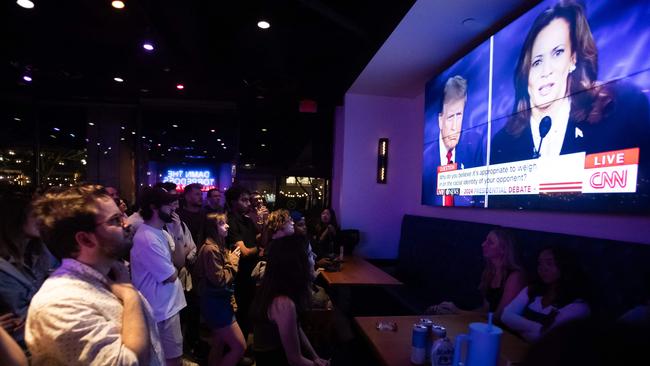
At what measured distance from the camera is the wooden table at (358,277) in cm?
340

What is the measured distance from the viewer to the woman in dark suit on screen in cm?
A: 206

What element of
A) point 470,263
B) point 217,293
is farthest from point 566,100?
point 217,293

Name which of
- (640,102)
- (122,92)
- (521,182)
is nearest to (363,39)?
(521,182)

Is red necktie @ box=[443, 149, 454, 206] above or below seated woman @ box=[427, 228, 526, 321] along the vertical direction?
above

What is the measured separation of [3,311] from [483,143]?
149 inches

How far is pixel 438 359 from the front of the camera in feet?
4.59

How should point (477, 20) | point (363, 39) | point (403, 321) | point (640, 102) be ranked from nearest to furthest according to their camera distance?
point (640, 102)
point (403, 321)
point (477, 20)
point (363, 39)

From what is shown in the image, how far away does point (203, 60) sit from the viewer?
4.63 m

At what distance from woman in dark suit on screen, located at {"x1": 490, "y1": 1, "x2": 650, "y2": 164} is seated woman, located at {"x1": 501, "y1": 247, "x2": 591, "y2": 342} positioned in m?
0.78

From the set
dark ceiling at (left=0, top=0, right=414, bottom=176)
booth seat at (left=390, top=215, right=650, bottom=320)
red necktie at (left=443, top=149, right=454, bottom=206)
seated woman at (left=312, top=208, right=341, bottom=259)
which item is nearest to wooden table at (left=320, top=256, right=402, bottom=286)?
booth seat at (left=390, top=215, right=650, bottom=320)

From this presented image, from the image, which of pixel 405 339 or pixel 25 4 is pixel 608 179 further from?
pixel 25 4

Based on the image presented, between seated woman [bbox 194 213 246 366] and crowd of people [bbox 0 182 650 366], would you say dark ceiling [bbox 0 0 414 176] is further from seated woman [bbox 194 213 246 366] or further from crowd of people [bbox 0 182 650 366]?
seated woman [bbox 194 213 246 366]

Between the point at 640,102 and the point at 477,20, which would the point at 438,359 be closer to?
the point at 640,102

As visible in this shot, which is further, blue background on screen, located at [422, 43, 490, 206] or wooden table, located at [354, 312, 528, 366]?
blue background on screen, located at [422, 43, 490, 206]
